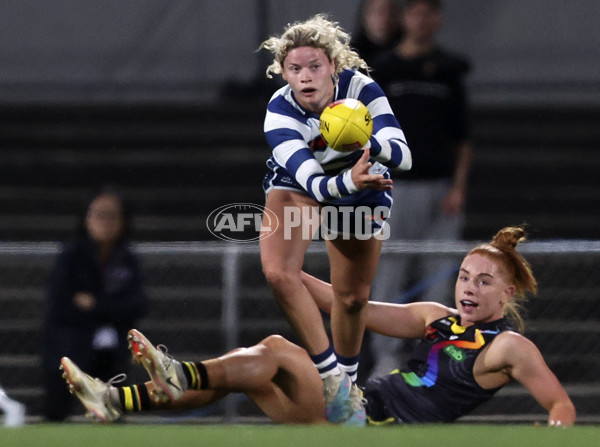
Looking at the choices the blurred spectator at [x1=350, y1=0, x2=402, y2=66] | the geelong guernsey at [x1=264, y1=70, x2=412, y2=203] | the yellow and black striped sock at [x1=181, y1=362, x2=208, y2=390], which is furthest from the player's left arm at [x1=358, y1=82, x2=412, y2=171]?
the blurred spectator at [x1=350, y1=0, x2=402, y2=66]

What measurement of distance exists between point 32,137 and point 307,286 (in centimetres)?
590

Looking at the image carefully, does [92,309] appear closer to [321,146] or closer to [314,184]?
[321,146]

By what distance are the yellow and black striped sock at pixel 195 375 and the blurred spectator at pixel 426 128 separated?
6.63 ft

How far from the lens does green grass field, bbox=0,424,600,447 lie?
306 cm

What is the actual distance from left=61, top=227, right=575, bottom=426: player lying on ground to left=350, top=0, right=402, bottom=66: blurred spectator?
7.55ft

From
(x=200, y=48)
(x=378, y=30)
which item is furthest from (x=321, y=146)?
(x=200, y=48)

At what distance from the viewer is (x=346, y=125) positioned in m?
4.19

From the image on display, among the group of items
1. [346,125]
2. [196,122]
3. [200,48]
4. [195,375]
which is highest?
[200,48]

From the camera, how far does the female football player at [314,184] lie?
4371 millimetres

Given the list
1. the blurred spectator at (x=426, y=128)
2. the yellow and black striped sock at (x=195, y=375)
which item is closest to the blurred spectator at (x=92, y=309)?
the blurred spectator at (x=426, y=128)

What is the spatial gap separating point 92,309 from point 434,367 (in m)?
2.12

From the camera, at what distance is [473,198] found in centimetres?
945

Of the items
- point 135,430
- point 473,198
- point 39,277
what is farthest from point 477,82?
point 135,430

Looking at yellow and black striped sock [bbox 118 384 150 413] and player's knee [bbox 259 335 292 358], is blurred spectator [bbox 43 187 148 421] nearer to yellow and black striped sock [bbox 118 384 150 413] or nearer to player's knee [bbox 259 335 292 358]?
player's knee [bbox 259 335 292 358]
